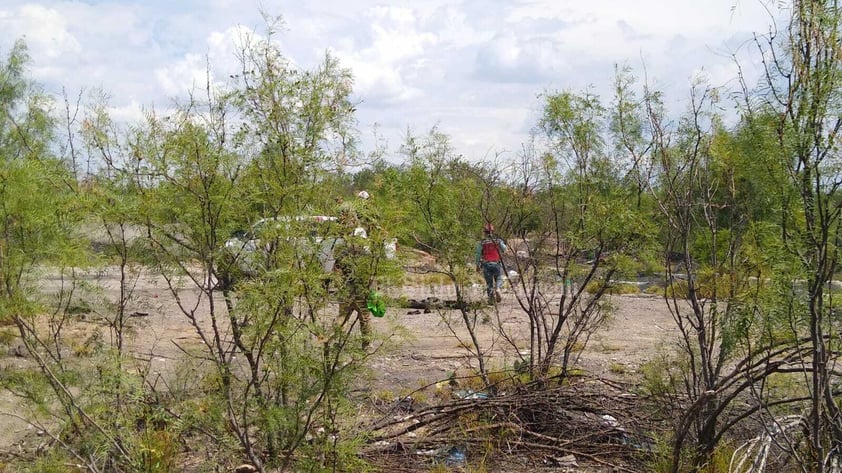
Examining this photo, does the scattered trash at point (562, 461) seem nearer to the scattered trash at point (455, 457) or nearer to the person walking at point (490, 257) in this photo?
the scattered trash at point (455, 457)

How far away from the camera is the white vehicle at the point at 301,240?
4297 mm

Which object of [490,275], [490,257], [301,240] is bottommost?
[490,275]

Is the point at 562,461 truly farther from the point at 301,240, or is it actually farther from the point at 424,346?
the point at 424,346

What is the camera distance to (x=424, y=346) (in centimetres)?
1077

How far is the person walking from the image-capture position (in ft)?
24.9

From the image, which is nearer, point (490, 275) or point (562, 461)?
point (562, 461)

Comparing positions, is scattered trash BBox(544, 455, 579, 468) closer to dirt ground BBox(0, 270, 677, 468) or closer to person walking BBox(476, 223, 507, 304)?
dirt ground BBox(0, 270, 677, 468)

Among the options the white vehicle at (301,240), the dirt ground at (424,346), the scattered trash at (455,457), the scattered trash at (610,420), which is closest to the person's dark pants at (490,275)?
the dirt ground at (424,346)

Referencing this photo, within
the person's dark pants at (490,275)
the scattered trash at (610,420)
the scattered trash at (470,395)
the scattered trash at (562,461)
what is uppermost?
the person's dark pants at (490,275)

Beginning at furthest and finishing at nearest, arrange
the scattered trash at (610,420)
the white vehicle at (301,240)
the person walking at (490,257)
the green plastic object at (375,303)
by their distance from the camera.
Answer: the person walking at (490,257), the scattered trash at (610,420), the green plastic object at (375,303), the white vehicle at (301,240)

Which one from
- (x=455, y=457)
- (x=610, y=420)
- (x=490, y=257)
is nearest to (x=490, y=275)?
(x=490, y=257)

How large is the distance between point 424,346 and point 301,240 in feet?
21.8

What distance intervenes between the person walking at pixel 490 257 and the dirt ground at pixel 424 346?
0.64ft

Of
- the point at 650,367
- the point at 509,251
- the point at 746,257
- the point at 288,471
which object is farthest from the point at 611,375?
the point at 288,471
